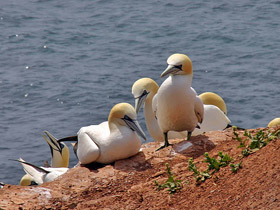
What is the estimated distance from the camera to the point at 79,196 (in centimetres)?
669

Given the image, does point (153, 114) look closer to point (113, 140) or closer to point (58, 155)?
point (113, 140)

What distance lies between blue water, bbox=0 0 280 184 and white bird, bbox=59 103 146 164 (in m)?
4.00

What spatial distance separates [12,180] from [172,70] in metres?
4.67

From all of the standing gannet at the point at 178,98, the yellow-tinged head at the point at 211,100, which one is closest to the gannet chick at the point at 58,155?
the yellow-tinged head at the point at 211,100

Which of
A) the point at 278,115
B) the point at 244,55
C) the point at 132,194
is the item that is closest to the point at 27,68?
the point at 244,55

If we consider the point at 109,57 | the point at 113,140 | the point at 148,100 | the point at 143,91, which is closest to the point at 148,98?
the point at 148,100

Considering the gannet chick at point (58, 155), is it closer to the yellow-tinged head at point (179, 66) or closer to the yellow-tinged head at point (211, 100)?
the yellow-tinged head at point (211, 100)

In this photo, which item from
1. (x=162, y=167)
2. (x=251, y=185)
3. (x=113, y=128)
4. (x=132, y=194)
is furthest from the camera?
(x=113, y=128)

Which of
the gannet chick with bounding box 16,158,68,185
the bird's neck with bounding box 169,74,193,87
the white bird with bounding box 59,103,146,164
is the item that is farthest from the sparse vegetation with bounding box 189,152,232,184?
the gannet chick with bounding box 16,158,68,185

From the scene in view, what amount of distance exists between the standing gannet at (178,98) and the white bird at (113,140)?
1.18 ft

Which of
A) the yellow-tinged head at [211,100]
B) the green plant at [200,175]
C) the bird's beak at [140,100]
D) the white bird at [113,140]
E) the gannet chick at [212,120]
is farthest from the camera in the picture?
the yellow-tinged head at [211,100]

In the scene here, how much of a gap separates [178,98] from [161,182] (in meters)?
1.35

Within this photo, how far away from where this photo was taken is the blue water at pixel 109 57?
13.6 meters

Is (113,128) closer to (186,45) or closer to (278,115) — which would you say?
(278,115)
